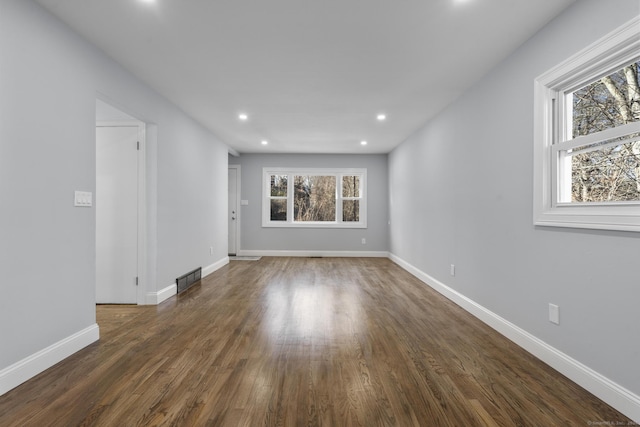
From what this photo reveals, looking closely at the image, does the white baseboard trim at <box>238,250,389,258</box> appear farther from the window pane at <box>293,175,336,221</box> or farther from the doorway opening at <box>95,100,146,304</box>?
the doorway opening at <box>95,100,146,304</box>

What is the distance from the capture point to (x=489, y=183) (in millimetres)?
2955

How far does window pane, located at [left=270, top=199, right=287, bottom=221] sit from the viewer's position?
7.37m

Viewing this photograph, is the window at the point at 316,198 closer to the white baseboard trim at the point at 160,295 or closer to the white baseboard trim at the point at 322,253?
the white baseboard trim at the point at 322,253

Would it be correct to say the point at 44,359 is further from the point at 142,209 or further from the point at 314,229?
the point at 314,229

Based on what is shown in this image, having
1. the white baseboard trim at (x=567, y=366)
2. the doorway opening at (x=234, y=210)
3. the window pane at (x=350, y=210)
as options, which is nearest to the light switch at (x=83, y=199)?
the white baseboard trim at (x=567, y=366)

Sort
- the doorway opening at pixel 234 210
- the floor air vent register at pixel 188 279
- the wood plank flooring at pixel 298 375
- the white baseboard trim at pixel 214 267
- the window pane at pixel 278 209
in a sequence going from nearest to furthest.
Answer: the wood plank flooring at pixel 298 375 < the floor air vent register at pixel 188 279 < the white baseboard trim at pixel 214 267 < the doorway opening at pixel 234 210 < the window pane at pixel 278 209

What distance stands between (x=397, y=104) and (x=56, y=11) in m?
3.30

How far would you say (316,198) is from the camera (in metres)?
7.41

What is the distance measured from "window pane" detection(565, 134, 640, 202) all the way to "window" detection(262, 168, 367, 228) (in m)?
5.24

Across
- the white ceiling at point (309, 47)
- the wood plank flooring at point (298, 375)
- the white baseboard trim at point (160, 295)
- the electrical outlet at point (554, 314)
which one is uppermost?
the white ceiling at point (309, 47)

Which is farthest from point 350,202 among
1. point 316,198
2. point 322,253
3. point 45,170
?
point 45,170

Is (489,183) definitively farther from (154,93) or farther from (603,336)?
(154,93)

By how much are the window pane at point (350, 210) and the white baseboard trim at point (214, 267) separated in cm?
289

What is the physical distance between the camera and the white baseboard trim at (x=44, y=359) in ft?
6.07
